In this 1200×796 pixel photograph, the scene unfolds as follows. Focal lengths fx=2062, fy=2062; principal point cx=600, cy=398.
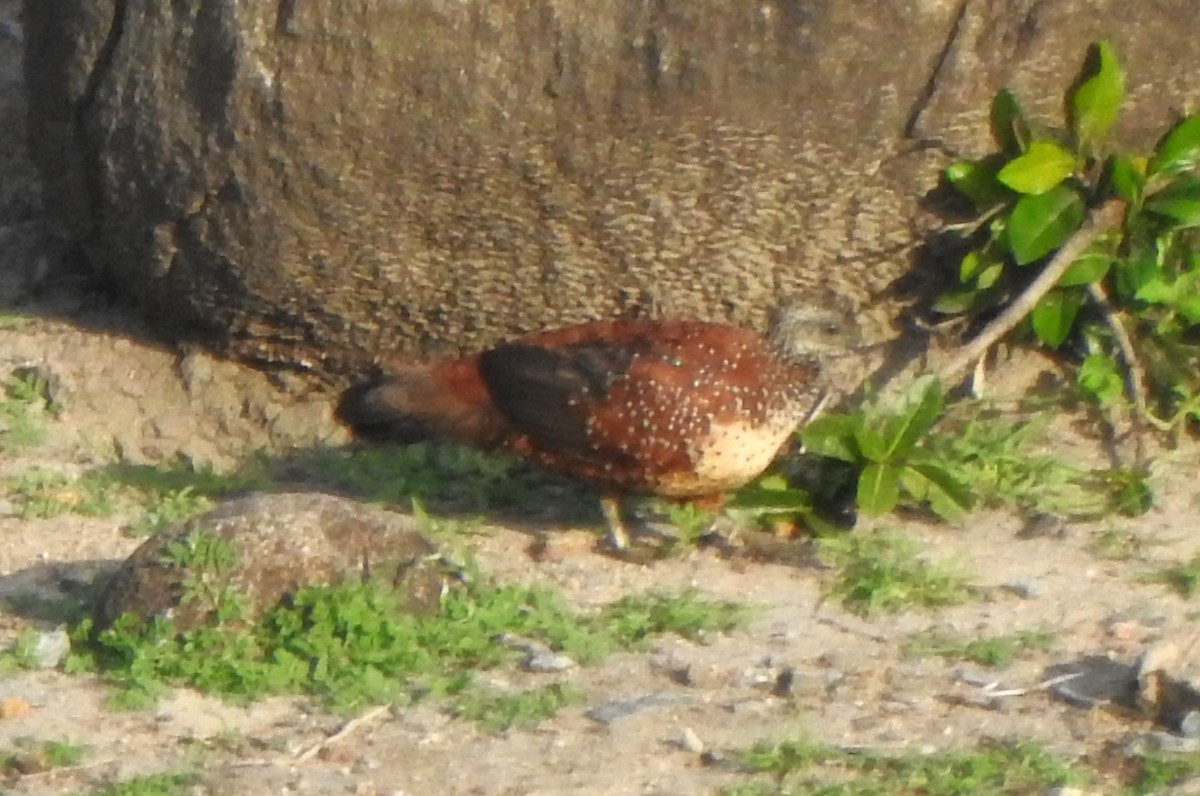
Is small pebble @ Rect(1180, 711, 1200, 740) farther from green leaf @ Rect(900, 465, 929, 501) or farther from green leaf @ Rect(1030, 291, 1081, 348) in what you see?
green leaf @ Rect(1030, 291, 1081, 348)

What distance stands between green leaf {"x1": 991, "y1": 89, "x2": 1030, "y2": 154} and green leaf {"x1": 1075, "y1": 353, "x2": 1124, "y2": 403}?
69 centimetres

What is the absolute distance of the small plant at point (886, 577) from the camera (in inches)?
209

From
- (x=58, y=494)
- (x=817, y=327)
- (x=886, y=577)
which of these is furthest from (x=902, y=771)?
(x=58, y=494)

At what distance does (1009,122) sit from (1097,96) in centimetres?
26

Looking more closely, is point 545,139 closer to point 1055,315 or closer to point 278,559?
point 1055,315

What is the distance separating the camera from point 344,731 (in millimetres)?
4441

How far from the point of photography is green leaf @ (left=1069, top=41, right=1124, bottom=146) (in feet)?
19.8

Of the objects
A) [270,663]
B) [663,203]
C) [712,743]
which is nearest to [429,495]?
[663,203]

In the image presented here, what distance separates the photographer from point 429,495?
6141mm

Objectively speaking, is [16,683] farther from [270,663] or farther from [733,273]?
[733,273]

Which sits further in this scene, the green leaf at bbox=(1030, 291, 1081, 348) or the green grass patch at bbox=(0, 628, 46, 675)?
the green leaf at bbox=(1030, 291, 1081, 348)

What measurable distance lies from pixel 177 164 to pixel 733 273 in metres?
1.74

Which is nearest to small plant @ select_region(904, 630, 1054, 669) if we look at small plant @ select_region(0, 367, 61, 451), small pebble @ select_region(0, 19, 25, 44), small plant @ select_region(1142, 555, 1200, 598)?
small plant @ select_region(1142, 555, 1200, 598)

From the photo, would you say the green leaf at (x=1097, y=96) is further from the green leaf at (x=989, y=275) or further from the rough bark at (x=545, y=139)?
the green leaf at (x=989, y=275)
